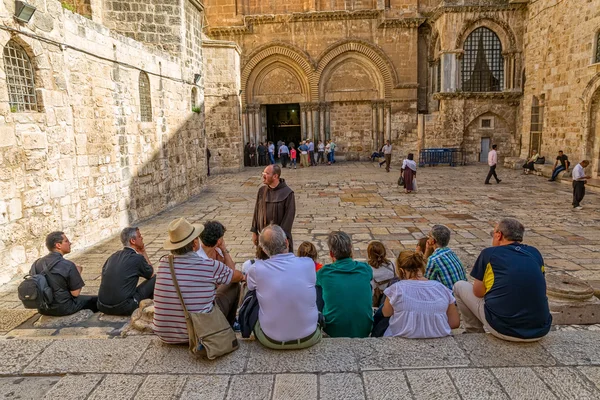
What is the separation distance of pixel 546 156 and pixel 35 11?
1801 cm

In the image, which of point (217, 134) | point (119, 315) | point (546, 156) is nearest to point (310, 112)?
point (217, 134)

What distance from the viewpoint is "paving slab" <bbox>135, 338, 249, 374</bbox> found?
10.9 ft

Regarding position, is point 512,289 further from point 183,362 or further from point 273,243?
point 183,362

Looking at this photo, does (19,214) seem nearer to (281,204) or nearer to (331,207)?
(281,204)

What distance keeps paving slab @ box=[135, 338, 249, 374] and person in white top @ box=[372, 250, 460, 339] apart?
127 centimetres

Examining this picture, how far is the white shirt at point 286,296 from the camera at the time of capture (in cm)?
342

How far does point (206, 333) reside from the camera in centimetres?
338

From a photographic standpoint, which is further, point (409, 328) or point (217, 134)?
point (217, 134)

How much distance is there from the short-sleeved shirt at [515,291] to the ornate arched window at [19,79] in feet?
21.0

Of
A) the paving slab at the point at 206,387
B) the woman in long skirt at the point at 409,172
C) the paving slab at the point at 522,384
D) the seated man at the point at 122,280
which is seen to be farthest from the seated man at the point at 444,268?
the woman in long skirt at the point at 409,172

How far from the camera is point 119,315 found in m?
4.78

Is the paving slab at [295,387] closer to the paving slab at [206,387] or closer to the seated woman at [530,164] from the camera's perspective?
the paving slab at [206,387]

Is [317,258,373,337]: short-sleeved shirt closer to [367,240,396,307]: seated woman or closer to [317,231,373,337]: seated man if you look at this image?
[317,231,373,337]: seated man

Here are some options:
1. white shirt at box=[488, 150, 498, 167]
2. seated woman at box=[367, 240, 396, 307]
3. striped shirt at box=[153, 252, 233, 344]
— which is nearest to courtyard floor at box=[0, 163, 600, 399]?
striped shirt at box=[153, 252, 233, 344]
